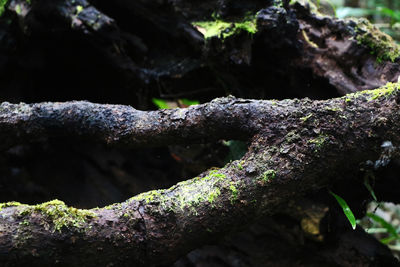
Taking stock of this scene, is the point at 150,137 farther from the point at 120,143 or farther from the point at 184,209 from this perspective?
the point at 184,209

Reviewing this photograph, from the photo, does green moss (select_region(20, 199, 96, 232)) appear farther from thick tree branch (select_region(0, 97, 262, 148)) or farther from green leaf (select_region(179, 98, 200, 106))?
green leaf (select_region(179, 98, 200, 106))

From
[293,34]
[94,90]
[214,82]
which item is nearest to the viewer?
[293,34]

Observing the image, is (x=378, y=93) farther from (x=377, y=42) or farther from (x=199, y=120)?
(x=199, y=120)

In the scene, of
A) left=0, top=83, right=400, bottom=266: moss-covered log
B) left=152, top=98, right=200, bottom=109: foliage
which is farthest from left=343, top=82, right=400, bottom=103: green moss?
left=152, top=98, right=200, bottom=109: foliage

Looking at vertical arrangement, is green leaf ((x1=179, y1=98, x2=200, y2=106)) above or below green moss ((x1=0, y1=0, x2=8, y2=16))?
below

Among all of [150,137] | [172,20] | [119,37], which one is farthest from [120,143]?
[172,20]

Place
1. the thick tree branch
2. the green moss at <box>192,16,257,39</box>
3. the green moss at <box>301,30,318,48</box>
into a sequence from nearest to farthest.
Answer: the thick tree branch, the green moss at <box>192,16,257,39</box>, the green moss at <box>301,30,318,48</box>

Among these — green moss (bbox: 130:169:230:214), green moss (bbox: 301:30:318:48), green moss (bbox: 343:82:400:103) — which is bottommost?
green moss (bbox: 130:169:230:214)
